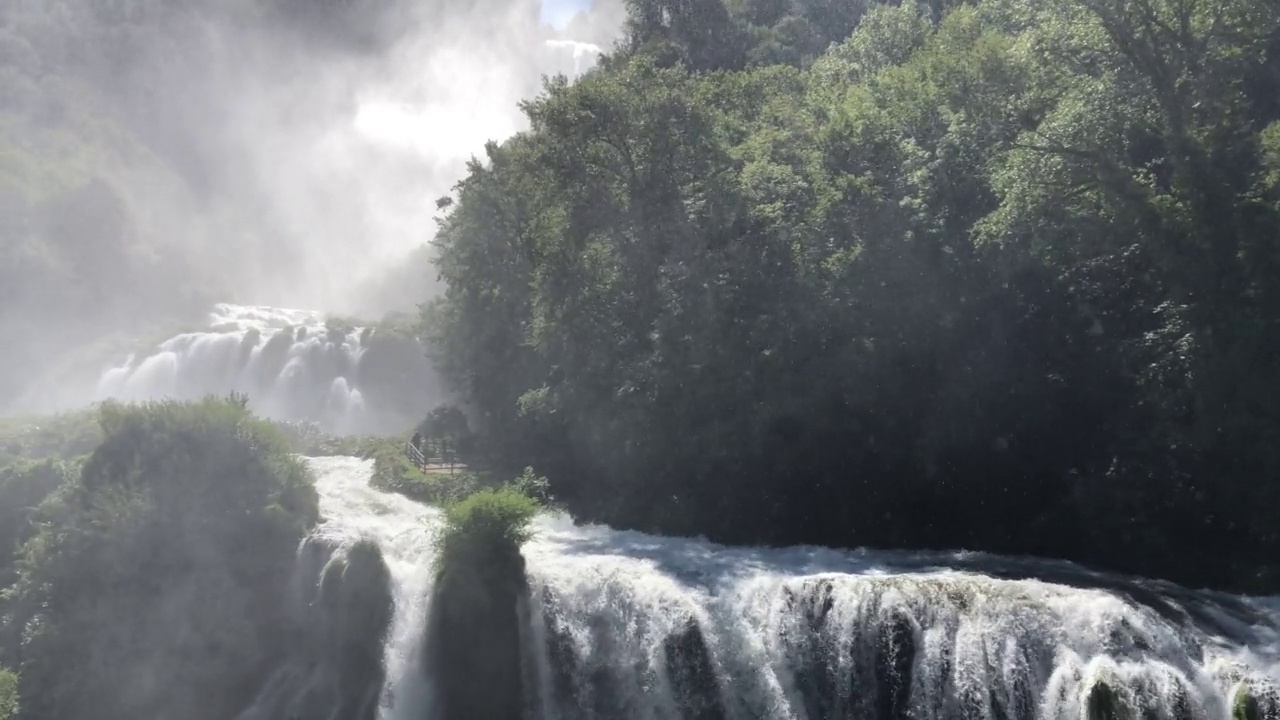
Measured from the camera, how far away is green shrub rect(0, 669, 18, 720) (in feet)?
75.9

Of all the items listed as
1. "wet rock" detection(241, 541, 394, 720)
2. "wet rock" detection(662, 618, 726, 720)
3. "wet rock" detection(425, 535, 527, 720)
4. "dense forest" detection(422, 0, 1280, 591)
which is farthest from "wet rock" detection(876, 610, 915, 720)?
"wet rock" detection(241, 541, 394, 720)

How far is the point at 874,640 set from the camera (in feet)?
65.3

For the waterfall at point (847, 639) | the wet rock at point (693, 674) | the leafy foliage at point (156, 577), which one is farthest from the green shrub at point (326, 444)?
the wet rock at point (693, 674)

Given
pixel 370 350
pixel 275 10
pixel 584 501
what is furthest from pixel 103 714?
pixel 275 10

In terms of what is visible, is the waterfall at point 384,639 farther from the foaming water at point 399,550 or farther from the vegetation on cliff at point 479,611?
the vegetation on cliff at point 479,611

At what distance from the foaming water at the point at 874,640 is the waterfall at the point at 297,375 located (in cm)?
3892

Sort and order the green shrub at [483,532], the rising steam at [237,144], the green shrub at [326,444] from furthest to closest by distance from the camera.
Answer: the rising steam at [237,144] < the green shrub at [326,444] < the green shrub at [483,532]

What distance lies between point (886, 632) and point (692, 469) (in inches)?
429

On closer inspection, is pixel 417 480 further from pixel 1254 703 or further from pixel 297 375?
pixel 297 375

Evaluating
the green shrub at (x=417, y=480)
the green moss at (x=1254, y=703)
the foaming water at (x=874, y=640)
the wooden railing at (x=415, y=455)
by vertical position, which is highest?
the wooden railing at (x=415, y=455)

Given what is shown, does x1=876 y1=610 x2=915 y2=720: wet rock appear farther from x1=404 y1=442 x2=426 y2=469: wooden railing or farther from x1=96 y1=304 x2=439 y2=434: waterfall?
x1=96 y1=304 x2=439 y2=434: waterfall

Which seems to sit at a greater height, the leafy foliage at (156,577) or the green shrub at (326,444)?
the green shrub at (326,444)

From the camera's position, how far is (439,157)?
336ft

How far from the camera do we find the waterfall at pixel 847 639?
1775 centimetres
